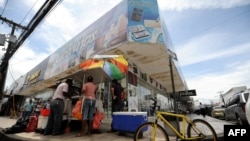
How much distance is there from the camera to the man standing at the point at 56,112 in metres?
5.14

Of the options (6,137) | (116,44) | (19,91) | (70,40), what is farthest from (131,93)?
(19,91)

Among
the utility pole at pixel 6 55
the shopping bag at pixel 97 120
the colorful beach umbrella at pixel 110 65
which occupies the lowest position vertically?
the shopping bag at pixel 97 120

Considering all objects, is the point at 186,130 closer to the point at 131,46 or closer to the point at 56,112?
the point at 56,112

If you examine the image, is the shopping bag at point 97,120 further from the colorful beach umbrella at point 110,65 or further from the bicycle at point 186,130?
the bicycle at point 186,130

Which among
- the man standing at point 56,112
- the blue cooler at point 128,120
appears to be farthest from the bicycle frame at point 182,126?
the man standing at point 56,112

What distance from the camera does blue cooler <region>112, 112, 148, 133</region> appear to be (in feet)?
15.7

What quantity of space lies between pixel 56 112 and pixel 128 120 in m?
2.25

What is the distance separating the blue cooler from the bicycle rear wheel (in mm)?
1387

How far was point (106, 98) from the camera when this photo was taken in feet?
36.4

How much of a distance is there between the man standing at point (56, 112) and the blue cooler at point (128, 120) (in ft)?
5.64

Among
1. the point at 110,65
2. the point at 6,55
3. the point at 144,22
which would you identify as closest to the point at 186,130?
the point at 110,65

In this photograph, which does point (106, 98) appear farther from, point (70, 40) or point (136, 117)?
point (70, 40)

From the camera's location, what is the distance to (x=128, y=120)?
496 centimetres

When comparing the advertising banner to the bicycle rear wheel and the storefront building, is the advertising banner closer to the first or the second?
the storefront building
